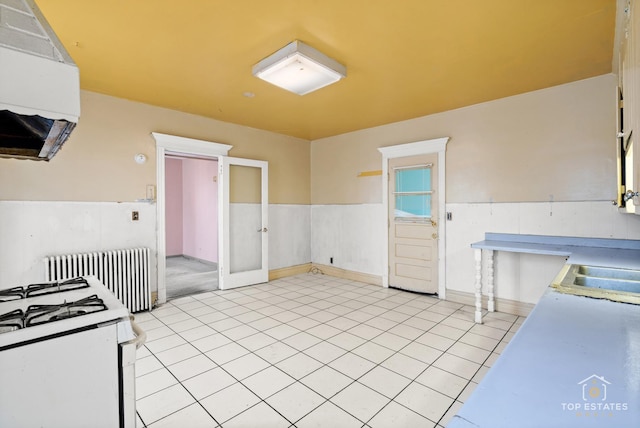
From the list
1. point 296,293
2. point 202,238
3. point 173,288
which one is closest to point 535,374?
point 296,293

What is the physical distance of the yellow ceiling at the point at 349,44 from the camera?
82.3 inches

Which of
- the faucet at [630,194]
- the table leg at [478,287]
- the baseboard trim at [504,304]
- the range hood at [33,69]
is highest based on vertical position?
the range hood at [33,69]

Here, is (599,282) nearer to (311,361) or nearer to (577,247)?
(577,247)

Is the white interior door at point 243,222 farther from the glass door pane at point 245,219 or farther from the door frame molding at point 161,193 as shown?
the door frame molding at point 161,193

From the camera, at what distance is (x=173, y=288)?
16.5ft

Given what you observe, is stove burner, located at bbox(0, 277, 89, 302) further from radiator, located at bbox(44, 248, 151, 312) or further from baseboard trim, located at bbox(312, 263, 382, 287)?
baseboard trim, located at bbox(312, 263, 382, 287)

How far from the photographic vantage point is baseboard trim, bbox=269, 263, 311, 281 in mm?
5457

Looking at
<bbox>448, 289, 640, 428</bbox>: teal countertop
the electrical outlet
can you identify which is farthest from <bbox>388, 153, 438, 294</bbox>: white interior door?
the electrical outlet

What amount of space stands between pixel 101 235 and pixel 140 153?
1131 millimetres

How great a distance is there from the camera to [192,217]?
779 cm

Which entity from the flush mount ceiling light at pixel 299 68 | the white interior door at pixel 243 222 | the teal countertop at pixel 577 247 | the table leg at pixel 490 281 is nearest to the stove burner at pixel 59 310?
the flush mount ceiling light at pixel 299 68

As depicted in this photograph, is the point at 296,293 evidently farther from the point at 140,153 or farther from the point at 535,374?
the point at 535,374

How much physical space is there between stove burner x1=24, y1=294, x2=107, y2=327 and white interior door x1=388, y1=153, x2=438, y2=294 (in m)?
4.01

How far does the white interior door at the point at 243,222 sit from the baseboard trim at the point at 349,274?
3.91 ft
